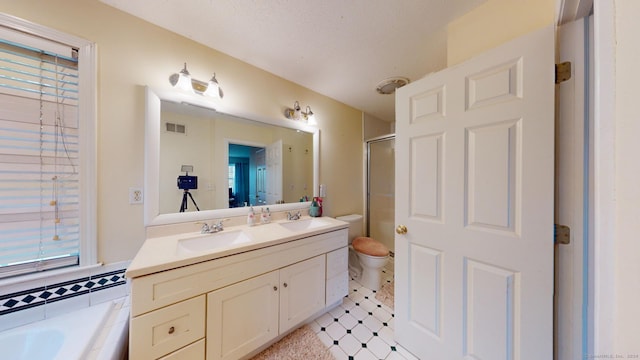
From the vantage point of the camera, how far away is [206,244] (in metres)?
1.34

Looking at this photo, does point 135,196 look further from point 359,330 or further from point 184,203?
point 359,330

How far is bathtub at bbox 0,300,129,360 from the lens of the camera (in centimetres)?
87

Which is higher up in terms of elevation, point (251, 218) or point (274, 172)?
point (274, 172)

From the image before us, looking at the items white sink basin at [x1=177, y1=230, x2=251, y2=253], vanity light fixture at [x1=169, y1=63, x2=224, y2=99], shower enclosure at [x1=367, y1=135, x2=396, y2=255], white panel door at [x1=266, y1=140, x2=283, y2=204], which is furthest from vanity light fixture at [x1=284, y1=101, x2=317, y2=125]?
white sink basin at [x1=177, y1=230, x2=251, y2=253]

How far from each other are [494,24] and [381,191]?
78.8 inches

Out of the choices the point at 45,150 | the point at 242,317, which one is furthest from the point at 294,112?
the point at 242,317

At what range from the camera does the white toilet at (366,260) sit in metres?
1.94

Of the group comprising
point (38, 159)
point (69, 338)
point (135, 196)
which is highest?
point (38, 159)

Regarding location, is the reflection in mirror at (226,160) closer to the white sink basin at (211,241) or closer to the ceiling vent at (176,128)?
the ceiling vent at (176,128)

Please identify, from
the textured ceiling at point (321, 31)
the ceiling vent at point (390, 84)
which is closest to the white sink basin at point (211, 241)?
the textured ceiling at point (321, 31)

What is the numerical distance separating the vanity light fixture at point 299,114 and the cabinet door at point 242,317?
4.75 feet

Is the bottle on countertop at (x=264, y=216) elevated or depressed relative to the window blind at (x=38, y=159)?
depressed
